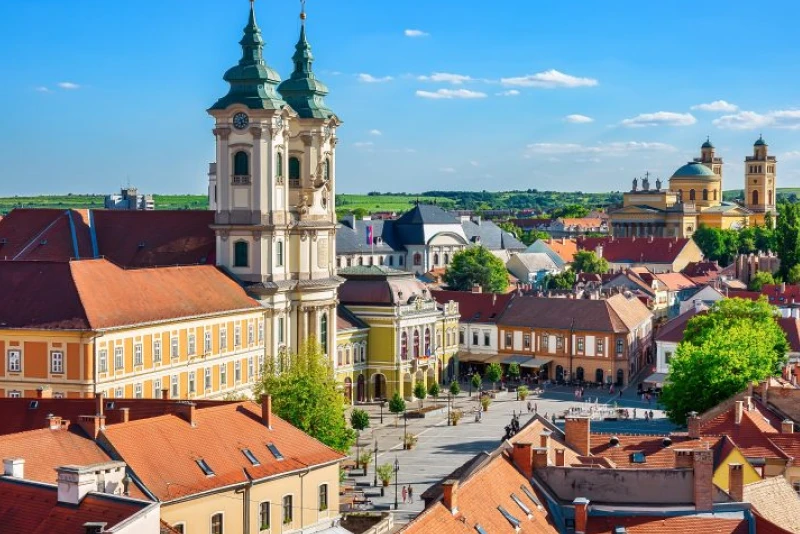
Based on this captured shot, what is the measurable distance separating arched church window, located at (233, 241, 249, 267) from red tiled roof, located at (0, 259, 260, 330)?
7260 millimetres

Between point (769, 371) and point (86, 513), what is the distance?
50.4 m

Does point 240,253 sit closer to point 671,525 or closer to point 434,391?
point 434,391

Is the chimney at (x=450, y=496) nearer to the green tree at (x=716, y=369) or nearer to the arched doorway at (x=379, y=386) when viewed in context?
the green tree at (x=716, y=369)

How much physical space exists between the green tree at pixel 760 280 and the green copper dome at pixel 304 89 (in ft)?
199

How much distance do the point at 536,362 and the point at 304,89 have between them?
2986 centimetres

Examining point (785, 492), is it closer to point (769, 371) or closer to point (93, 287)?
point (769, 371)

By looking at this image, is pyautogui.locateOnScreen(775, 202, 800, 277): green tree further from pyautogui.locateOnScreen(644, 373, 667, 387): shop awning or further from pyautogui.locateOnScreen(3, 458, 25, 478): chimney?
pyautogui.locateOnScreen(3, 458, 25, 478): chimney

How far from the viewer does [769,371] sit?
74.9 m

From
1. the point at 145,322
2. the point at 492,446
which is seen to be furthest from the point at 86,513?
the point at 492,446

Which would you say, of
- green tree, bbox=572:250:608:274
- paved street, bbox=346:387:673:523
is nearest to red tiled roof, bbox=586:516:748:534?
paved street, bbox=346:387:673:523

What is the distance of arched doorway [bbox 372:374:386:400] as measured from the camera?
99812 millimetres

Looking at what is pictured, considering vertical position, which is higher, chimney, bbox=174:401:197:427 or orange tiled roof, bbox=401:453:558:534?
chimney, bbox=174:401:197:427

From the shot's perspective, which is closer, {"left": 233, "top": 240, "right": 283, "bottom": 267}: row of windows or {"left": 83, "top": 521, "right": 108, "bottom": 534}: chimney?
{"left": 83, "top": 521, "right": 108, "bottom": 534}: chimney

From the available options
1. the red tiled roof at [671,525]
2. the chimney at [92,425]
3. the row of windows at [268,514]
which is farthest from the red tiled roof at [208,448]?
the red tiled roof at [671,525]
